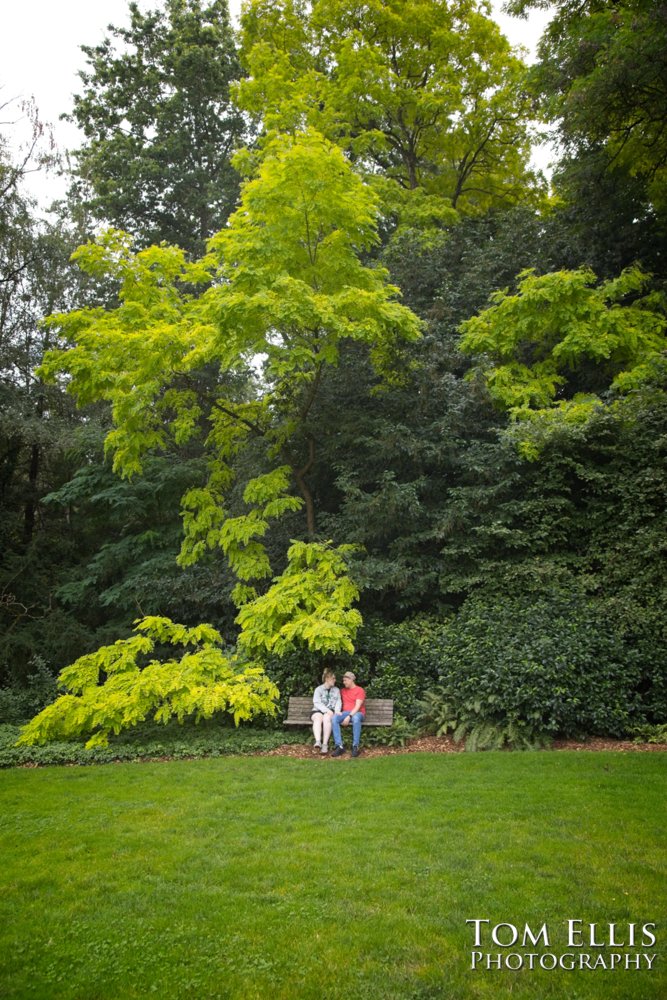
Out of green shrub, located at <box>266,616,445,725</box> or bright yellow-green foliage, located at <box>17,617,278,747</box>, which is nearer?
bright yellow-green foliage, located at <box>17,617,278,747</box>

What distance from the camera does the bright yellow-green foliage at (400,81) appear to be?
14.7 metres

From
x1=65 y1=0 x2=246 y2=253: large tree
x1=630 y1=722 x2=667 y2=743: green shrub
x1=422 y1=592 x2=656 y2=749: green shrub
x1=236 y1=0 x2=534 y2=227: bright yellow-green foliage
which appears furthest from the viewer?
x1=65 y1=0 x2=246 y2=253: large tree

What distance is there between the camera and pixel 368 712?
9.41m

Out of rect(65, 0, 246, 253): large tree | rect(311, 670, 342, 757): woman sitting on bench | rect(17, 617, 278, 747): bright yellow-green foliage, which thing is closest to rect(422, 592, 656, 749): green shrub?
rect(311, 670, 342, 757): woman sitting on bench

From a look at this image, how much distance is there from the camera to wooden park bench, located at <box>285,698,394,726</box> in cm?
927

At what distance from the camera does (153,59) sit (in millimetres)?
19672

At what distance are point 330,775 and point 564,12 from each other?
1252 cm

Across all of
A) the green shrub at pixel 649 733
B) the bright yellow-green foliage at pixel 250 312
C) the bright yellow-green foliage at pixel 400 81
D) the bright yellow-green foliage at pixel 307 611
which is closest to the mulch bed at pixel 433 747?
the green shrub at pixel 649 733

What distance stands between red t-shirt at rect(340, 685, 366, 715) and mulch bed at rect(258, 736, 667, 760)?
1.88 feet

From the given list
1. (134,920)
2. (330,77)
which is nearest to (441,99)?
(330,77)

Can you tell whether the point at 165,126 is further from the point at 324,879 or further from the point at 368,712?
the point at 324,879

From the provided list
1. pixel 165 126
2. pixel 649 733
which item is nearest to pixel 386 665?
pixel 649 733

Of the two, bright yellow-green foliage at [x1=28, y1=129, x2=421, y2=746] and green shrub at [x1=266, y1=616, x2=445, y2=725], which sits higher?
bright yellow-green foliage at [x1=28, y1=129, x2=421, y2=746]

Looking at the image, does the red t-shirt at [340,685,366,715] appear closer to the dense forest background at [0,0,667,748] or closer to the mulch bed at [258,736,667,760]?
the mulch bed at [258,736,667,760]
